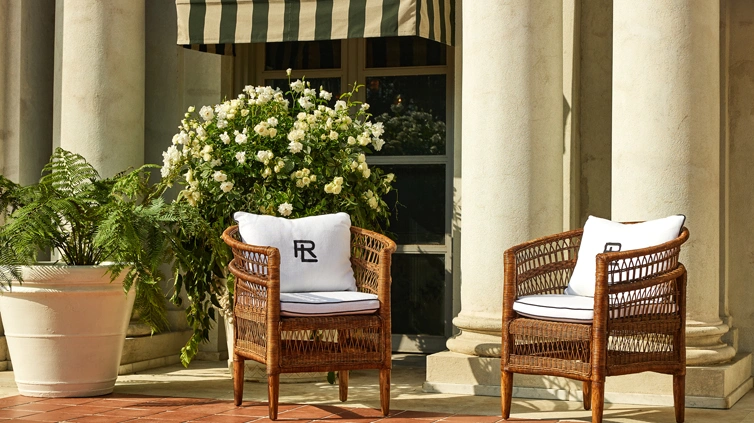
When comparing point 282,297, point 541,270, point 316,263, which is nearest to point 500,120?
point 541,270

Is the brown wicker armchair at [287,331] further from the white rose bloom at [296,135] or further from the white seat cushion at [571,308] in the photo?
the white rose bloom at [296,135]

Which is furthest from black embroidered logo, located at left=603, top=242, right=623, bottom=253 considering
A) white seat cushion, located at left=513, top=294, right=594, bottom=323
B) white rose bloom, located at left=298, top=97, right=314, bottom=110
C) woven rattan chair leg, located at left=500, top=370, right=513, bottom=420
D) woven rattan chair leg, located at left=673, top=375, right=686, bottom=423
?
white rose bloom, located at left=298, top=97, right=314, bottom=110

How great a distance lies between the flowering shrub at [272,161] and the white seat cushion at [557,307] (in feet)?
5.02

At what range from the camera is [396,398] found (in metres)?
5.52

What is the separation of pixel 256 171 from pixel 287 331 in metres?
1.46

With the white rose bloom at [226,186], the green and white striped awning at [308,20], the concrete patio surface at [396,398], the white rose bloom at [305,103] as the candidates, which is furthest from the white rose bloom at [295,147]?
the concrete patio surface at [396,398]

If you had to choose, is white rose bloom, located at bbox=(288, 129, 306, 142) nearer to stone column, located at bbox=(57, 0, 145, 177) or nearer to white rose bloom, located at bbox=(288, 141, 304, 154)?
white rose bloom, located at bbox=(288, 141, 304, 154)

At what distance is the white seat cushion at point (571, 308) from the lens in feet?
14.9

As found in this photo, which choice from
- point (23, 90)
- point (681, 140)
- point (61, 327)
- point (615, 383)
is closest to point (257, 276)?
point (61, 327)

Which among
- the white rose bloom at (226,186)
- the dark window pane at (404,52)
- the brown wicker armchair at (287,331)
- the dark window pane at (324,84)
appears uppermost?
the dark window pane at (404,52)

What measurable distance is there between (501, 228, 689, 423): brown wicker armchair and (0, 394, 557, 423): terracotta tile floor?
36 centimetres

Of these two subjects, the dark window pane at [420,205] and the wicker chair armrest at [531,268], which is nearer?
the wicker chair armrest at [531,268]

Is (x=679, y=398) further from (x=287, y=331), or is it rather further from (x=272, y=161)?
(x=272, y=161)

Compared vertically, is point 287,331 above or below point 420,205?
below
